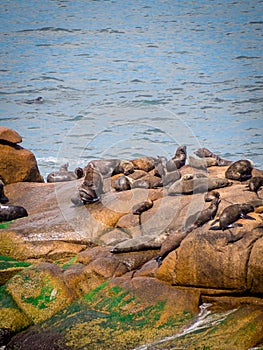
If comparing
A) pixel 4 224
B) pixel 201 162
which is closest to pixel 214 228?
pixel 201 162

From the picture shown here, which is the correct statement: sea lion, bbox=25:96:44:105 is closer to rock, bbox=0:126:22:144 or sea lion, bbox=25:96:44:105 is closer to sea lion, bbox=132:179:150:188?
rock, bbox=0:126:22:144

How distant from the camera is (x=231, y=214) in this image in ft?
30.9

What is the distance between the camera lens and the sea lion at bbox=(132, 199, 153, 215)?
11305mm

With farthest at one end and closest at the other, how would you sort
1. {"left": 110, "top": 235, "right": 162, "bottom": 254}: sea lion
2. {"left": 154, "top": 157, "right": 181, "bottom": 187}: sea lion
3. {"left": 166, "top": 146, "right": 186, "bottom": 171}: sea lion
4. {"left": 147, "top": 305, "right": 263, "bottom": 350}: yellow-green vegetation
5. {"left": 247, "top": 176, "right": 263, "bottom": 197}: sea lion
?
{"left": 166, "top": 146, "right": 186, "bottom": 171}: sea lion → {"left": 154, "top": 157, "right": 181, "bottom": 187}: sea lion → {"left": 247, "top": 176, "right": 263, "bottom": 197}: sea lion → {"left": 110, "top": 235, "right": 162, "bottom": 254}: sea lion → {"left": 147, "top": 305, "right": 263, "bottom": 350}: yellow-green vegetation

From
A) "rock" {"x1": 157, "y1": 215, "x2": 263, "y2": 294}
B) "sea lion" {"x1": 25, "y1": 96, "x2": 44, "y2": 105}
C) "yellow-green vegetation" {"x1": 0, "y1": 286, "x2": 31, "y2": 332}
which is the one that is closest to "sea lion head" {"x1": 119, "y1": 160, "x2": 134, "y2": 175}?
"rock" {"x1": 157, "y1": 215, "x2": 263, "y2": 294}

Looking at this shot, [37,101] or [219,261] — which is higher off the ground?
[219,261]

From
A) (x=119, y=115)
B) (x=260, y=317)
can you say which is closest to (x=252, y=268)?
(x=260, y=317)

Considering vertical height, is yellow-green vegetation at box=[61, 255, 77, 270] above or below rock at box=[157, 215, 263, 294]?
below

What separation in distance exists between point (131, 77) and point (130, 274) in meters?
25.4

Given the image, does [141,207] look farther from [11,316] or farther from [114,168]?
[11,316]

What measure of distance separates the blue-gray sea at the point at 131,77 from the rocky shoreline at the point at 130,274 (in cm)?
955

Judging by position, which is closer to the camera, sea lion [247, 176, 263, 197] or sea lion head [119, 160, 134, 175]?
sea lion [247, 176, 263, 197]

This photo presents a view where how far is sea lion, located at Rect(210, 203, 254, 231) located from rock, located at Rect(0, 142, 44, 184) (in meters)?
5.59

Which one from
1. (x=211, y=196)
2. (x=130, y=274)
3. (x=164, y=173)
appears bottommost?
(x=130, y=274)
